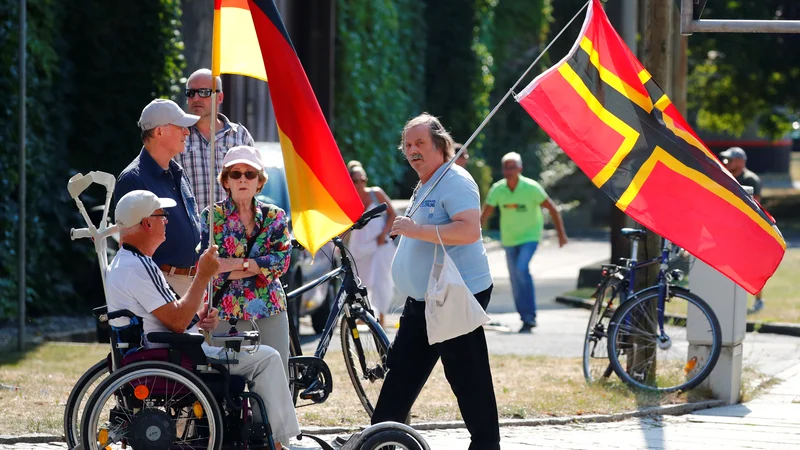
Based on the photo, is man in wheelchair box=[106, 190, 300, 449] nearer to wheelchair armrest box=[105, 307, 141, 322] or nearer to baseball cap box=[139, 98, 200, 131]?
wheelchair armrest box=[105, 307, 141, 322]

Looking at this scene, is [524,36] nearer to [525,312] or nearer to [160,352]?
[525,312]

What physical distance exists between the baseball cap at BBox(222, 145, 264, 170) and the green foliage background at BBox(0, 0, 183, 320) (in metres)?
6.59

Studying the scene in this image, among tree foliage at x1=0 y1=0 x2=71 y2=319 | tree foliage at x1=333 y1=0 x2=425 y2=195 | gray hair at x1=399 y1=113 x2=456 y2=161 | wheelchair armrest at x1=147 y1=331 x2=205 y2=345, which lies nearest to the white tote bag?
gray hair at x1=399 y1=113 x2=456 y2=161

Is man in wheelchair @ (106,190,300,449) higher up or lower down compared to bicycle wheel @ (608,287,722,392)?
higher up

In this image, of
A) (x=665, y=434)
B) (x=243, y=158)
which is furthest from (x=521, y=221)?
(x=243, y=158)

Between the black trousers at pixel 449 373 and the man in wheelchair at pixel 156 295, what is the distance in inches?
19.3

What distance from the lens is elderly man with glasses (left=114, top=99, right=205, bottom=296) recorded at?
6789 mm

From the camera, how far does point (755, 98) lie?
36188 millimetres

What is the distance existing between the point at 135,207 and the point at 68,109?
862cm

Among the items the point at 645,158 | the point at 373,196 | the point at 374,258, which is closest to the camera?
the point at 645,158

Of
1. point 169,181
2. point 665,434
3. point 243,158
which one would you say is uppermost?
point 243,158

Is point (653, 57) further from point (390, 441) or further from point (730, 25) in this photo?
point (390, 441)

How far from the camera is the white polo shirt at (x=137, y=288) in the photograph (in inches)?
230

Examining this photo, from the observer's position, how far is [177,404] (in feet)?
19.0
